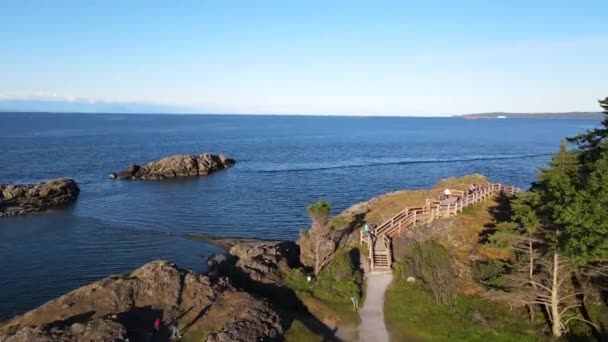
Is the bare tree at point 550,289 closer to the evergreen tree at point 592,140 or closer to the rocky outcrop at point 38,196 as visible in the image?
the evergreen tree at point 592,140

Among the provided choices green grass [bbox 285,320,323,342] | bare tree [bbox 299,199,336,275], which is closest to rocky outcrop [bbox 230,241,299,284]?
bare tree [bbox 299,199,336,275]

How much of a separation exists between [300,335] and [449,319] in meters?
8.87

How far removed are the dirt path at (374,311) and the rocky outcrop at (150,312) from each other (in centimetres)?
494

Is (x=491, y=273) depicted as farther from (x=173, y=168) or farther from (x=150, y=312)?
(x=173, y=168)

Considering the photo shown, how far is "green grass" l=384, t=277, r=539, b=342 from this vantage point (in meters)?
26.1

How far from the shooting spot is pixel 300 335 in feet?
82.7

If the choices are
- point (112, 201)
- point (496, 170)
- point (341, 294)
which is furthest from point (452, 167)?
point (341, 294)

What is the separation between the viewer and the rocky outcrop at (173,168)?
A: 9075cm

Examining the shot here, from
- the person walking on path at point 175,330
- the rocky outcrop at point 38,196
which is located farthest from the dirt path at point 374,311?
the rocky outcrop at point 38,196

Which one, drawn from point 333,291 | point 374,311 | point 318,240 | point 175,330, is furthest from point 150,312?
point 318,240

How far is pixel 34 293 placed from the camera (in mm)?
37656

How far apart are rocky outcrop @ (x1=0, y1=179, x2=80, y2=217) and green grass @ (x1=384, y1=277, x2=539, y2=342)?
178ft

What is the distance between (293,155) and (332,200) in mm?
59798

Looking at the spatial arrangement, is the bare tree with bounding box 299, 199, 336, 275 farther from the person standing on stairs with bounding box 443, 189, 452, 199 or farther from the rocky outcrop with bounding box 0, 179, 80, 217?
the rocky outcrop with bounding box 0, 179, 80, 217
